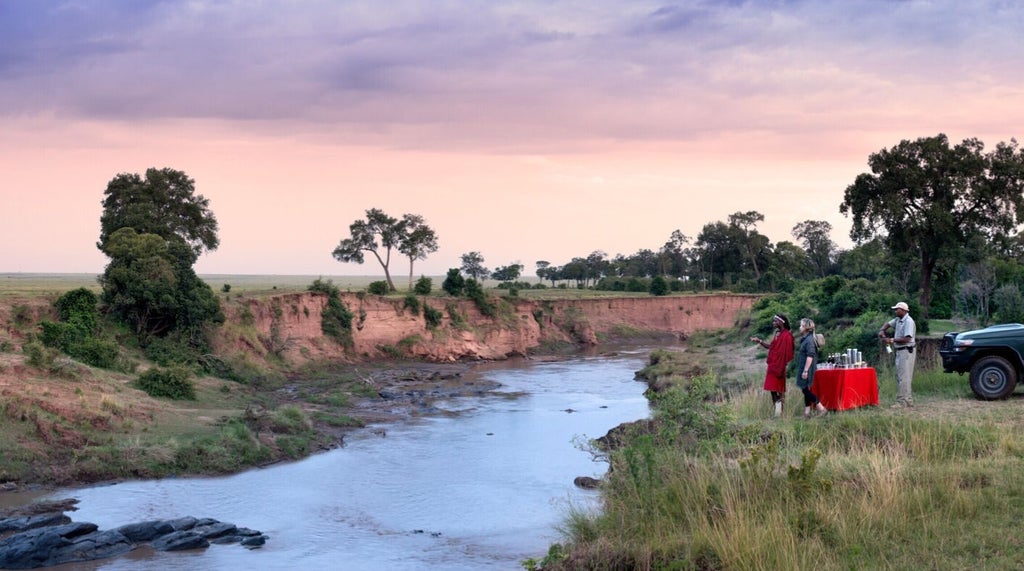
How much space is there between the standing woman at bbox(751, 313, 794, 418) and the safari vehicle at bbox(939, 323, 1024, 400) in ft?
10.4

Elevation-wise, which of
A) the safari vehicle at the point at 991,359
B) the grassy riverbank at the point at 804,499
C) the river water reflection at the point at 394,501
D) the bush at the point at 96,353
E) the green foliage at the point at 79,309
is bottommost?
the river water reflection at the point at 394,501

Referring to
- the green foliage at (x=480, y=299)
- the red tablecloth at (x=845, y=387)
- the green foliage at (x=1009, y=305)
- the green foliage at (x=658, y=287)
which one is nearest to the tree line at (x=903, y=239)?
the green foliage at (x=1009, y=305)

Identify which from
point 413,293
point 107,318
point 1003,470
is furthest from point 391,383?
point 1003,470

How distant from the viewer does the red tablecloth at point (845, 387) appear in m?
16.0

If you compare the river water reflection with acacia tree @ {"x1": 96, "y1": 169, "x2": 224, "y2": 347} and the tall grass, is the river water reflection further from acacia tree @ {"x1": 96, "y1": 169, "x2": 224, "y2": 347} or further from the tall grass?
acacia tree @ {"x1": 96, "y1": 169, "x2": 224, "y2": 347}

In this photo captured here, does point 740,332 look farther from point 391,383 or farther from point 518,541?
point 518,541

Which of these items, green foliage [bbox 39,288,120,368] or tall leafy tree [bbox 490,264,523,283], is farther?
tall leafy tree [bbox 490,264,523,283]

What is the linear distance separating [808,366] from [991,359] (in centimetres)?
359

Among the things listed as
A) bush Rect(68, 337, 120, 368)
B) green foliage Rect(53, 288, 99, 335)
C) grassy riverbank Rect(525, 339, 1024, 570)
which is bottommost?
grassy riverbank Rect(525, 339, 1024, 570)

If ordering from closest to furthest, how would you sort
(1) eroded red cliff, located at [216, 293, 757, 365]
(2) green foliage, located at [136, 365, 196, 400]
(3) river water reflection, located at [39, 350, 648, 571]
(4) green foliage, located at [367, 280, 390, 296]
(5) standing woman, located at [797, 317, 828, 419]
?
(3) river water reflection, located at [39, 350, 648, 571] → (5) standing woman, located at [797, 317, 828, 419] → (2) green foliage, located at [136, 365, 196, 400] → (1) eroded red cliff, located at [216, 293, 757, 365] → (4) green foliage, located at [367, 280, 390, 296]

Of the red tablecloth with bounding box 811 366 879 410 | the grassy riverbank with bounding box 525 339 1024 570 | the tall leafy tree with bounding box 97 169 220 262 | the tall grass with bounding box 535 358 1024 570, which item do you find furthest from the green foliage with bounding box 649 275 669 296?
the tall grass with bounding box 535 358 1024 570

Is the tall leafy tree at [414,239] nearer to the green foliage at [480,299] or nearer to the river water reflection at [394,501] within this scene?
the green foliage at [480,299]

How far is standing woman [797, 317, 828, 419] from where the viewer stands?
16.2 meters

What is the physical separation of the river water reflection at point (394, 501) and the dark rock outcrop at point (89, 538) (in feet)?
1.02
